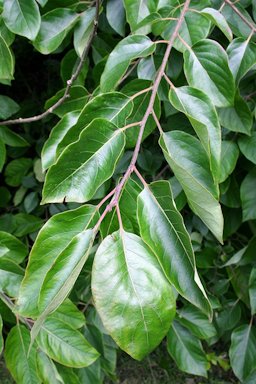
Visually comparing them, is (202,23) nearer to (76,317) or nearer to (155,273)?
(155,273)

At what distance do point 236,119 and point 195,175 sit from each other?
0.46m

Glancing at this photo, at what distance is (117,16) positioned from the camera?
1.13 metres

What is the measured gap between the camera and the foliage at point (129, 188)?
57 centimetres

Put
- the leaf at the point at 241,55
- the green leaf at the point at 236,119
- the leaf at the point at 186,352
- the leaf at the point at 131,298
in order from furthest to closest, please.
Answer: the leaf at the point at 186,352 < the green leaf at the point at 236,119 < the leaf at the point at 241,55 < the leaf at the point at 131,298

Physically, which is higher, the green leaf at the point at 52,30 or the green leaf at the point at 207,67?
the green leaf at the point at 207,67

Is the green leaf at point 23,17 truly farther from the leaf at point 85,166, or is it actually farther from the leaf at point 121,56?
the leaf at point 85,166

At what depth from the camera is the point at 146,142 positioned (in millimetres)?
1504

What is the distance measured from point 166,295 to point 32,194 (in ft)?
4.20

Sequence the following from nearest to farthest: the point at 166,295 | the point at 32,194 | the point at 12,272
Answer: the point at 166,295 → the point at 12,272 → the point at 32,194

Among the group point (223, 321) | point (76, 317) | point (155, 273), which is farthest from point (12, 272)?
point (223, 321)

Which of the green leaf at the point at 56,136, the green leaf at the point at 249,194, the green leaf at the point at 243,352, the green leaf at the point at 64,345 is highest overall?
the green leaf at the point at 56,136

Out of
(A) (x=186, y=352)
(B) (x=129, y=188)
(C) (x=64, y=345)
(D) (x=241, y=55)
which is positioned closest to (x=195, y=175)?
(B) (x=129, y=188)

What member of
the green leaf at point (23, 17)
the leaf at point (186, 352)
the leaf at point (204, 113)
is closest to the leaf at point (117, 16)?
the green leaf at point (23, 17)

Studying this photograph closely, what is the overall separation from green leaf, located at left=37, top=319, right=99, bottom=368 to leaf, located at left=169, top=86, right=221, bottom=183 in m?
0.52
